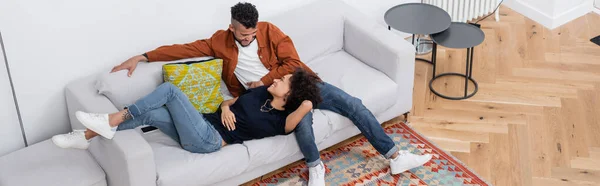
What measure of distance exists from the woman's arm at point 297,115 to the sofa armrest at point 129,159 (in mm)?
726

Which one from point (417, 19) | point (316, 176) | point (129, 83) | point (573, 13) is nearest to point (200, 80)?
point (129, 83)

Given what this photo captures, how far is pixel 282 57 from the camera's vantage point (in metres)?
4.32

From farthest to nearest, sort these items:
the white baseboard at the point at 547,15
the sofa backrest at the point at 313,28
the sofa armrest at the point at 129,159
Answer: the white baseboard at the point at 547,15
the sofa backrest at the point at 313,28
the sofa armrest at the point at 129,159

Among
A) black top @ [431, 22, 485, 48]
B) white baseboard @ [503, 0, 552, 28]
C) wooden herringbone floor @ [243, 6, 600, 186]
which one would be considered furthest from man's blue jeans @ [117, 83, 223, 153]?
white baseboard @ [503, 0, 552, 28]

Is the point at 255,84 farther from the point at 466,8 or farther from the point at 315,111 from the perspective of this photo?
the point at 466,8

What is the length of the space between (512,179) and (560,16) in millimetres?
2043

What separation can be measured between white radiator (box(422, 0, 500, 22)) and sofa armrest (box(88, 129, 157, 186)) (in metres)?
2.60

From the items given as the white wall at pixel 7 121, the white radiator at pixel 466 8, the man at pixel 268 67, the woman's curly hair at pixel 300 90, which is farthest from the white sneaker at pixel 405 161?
the white wall at pixel 7 121

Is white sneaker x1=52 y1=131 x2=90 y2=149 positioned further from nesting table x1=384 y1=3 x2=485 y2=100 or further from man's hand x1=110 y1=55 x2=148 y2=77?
nesting table x1=384 y1=3 x2=485 y2=100

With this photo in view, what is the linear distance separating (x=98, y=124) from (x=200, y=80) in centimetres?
69

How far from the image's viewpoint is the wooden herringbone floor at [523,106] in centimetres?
440

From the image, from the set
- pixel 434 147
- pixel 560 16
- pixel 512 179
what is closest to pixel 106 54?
pixel 434 147

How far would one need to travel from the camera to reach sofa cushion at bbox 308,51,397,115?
440 centimetres

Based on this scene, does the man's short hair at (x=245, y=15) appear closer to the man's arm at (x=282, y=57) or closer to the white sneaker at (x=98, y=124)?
the man's arm at (x=282, y=57)
